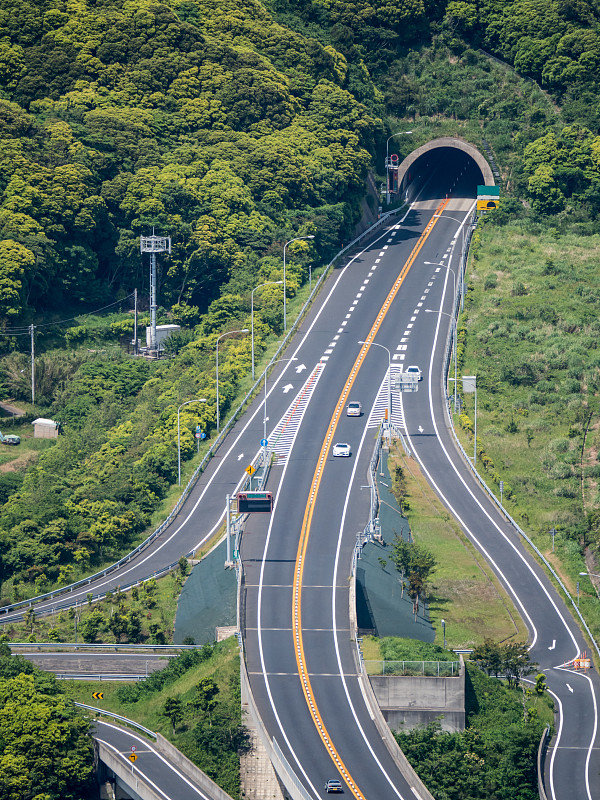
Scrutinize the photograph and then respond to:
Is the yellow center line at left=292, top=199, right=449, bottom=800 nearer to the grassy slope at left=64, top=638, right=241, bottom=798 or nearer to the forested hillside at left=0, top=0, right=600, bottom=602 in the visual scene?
the grassy slope at left=64, top=638, right=241, bottom=798

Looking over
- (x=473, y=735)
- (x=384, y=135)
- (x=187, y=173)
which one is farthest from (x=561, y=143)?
(x=473, y=735)

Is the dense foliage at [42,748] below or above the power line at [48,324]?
below

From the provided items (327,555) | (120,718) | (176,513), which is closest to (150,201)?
(176,513)

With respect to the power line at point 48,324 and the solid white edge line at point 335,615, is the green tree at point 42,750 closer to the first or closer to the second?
the solid white edge line at point 335,615

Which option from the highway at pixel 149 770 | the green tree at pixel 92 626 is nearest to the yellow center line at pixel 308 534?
the highway at pixel 149 770

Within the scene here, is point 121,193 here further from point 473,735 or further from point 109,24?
point 473,735

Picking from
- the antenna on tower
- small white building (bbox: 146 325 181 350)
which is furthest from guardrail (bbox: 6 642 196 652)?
small white building (bbox: 146 325 181 350)

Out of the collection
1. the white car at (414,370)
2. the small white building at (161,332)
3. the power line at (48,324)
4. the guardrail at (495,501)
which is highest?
the power line at (48,324)
